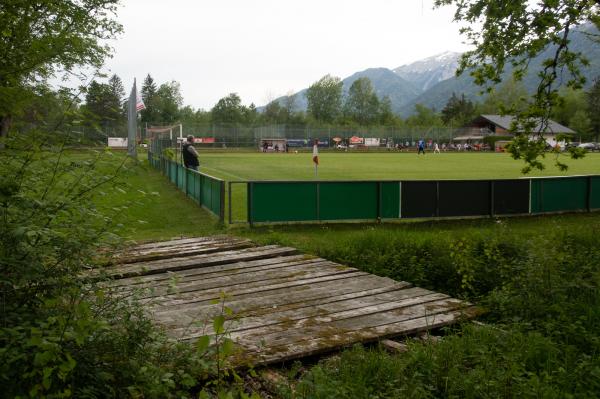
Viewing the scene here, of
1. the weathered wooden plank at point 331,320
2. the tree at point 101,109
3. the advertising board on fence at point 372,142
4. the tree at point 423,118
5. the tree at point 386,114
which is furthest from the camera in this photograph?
the tree at point 386,114

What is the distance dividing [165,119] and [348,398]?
123 metres

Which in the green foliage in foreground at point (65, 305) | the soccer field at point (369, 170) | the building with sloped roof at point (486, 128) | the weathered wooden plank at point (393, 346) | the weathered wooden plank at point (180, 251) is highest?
the building with sloped roof at point (486, 128)

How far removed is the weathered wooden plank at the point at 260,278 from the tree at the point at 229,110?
119829 millimetres

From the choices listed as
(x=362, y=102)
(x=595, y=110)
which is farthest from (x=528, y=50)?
(x=362, y=102)

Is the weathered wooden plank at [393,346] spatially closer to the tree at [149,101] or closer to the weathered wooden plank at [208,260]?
the weathered wooden plank at [208,260]

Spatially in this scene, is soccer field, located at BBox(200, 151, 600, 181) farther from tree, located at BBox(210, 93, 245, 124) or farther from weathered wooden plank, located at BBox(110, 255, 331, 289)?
tree, located at BBox(210, 93, 245, 124)

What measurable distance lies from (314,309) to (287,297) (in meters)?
0.46

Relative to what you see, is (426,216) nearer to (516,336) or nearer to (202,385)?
(516,336)

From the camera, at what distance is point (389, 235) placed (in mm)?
9633

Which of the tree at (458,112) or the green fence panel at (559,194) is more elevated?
the tree at (458,112)

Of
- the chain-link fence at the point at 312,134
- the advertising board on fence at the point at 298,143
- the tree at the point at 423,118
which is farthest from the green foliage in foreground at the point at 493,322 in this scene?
the tree at the point at 423,118

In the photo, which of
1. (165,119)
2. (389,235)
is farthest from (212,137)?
(389,235)

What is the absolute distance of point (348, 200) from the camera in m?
13.8

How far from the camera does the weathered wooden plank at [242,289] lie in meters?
5.46
